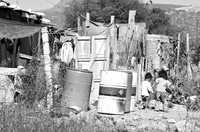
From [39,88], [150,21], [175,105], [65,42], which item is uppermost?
[150,21]

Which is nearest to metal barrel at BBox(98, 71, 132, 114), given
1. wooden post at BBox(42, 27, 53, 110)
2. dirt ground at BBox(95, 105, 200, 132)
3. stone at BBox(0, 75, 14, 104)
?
dirt ground at BBox(95, 105, 200, 132)

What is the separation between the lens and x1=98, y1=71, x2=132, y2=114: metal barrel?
8.62 metres

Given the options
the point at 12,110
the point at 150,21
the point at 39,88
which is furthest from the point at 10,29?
the point at 150,21

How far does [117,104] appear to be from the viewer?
28.6ft

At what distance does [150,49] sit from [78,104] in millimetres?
7249

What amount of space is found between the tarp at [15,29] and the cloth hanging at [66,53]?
1.96 m

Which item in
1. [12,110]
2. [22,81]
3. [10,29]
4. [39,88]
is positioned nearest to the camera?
[12,110]

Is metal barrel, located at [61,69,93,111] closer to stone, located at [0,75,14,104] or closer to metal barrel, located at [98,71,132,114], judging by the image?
metal barrel, located at [98,71,132,114]

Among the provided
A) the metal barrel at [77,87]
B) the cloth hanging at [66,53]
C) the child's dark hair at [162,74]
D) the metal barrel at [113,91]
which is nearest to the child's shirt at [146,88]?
the child's dark hair at [162,74]

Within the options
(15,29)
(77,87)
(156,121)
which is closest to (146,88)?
→ (77,87)

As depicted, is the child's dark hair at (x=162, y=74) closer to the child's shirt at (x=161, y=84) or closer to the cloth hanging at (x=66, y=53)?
the child's shirt at (x=161, y=84)

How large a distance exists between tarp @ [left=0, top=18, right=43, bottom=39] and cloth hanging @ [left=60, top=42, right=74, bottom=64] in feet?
6.44

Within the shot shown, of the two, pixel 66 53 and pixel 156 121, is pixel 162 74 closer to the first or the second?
pixel 66 53

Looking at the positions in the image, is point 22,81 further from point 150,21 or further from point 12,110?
point 150,21
